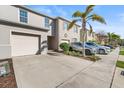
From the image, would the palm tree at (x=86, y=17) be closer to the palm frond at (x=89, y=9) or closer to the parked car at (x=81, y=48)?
the palm frond at (x=89, y=9)

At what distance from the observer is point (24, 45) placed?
1219cm

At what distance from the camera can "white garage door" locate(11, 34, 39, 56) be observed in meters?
11.2

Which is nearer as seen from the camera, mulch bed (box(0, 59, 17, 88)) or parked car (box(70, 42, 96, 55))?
mulch bed (box(0, 59, 17, 88))

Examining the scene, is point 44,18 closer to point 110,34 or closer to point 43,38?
point 43,38

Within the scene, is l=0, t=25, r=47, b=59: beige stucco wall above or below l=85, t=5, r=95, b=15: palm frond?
below

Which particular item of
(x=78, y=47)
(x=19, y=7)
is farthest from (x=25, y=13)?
(x=78, y=47)

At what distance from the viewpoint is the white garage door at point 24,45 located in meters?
11.2

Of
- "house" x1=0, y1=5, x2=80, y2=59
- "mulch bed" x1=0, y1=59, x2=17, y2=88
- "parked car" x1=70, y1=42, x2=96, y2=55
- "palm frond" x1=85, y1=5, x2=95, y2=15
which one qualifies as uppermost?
"palm frond" x1=85, y1=5, x2=95, y2=15

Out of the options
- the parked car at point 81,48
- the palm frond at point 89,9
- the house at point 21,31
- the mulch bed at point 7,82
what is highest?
the palm frond at point 89,9

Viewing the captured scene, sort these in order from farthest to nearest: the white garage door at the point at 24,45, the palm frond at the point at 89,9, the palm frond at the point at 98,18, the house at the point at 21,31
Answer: the palm frond at the point at 89,9 → the palm frond at the point at 98,18 → the white garage door at the point at 24,45 → the house at the point at 21,31

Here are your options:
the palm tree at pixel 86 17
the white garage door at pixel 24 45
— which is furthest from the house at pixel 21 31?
the palm tree at pixel 86 17

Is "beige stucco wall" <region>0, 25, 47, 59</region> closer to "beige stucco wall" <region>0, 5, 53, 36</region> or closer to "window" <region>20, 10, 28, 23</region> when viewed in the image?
"beige stucco wall" <region>0, 5, 53, 36</region>

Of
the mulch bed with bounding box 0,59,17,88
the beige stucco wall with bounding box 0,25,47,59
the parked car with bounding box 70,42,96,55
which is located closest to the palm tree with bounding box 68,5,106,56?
the parked car with bounding box 70,42,96,55
